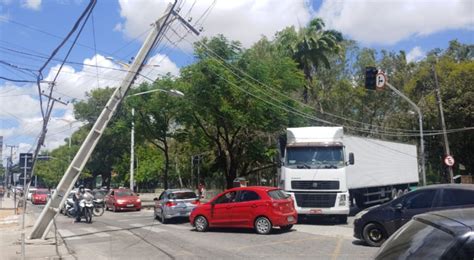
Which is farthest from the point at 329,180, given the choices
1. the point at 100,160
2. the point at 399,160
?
the point at 100,160

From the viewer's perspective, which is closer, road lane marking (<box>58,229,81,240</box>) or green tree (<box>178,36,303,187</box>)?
road lane marking (<box>58,229,81,240</box>)

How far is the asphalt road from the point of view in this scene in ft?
39.3

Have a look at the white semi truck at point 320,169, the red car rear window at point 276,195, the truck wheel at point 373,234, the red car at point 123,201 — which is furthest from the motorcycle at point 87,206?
the truck wheel at point 373,234

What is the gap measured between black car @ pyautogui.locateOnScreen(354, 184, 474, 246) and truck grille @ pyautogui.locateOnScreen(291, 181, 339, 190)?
6130 millimetres

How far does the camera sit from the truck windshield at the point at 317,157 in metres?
19.5

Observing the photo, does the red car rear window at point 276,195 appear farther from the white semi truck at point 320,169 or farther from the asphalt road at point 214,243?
the white semi truck at point 320,169

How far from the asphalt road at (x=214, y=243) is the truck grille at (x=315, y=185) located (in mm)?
1414

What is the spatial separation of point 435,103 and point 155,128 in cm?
2398

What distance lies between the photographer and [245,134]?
106 feet

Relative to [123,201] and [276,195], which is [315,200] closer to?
[276,195]

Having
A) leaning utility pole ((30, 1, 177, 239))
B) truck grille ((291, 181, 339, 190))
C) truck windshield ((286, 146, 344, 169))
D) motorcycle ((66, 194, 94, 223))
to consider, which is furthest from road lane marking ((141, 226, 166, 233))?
truck windshield ((286, 146, 344, 169))

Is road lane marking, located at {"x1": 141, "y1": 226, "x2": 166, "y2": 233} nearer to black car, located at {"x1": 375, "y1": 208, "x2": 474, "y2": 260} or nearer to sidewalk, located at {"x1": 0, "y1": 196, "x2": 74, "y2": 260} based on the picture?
sidewalk, located at {"x1": 0, "y1": 196, "x2": 74, "y2": 260}

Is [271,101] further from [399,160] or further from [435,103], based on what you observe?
[435,103]

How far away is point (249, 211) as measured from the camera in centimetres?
1627
